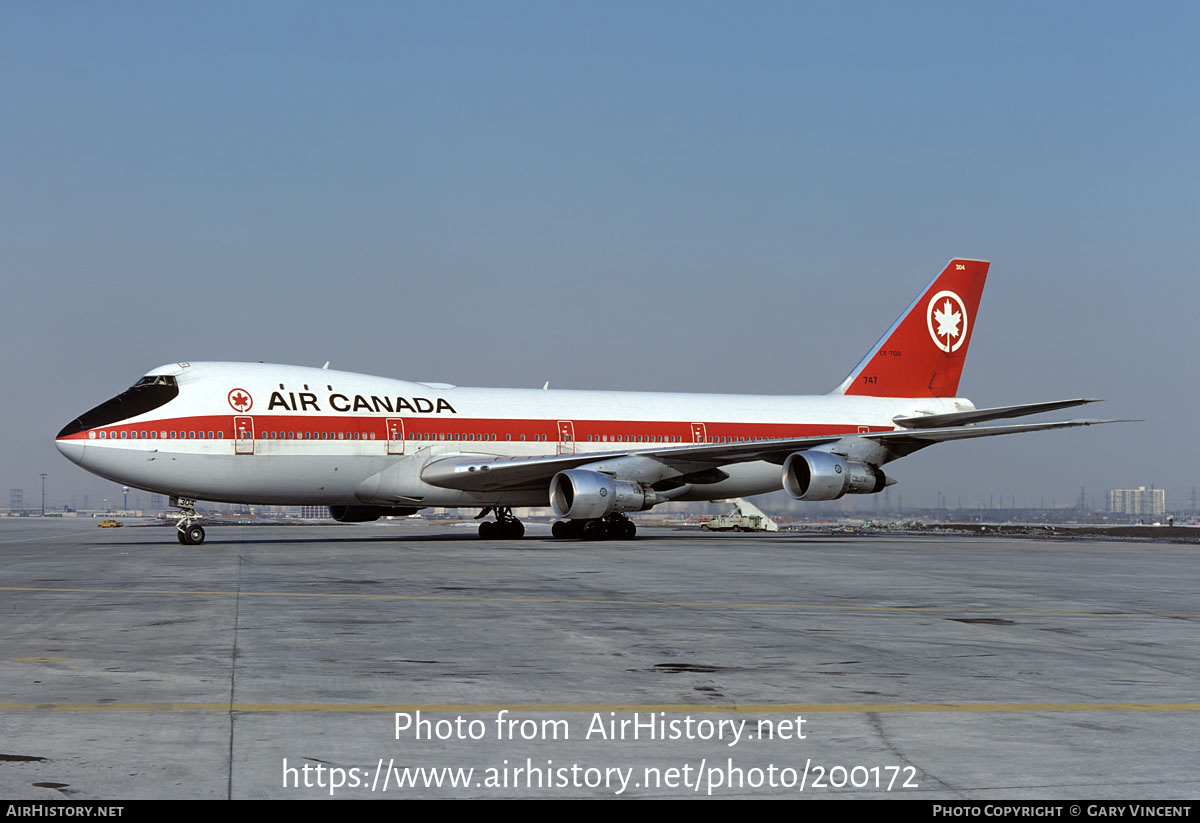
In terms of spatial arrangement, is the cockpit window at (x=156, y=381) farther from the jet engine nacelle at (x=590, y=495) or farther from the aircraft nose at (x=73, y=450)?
the jet engine nacelle at (x=590, y=495)

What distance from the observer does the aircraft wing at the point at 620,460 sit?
99.8 ft

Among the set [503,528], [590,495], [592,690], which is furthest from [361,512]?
[592,690]

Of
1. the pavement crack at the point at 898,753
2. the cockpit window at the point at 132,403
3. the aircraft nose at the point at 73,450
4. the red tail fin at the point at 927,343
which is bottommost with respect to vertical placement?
the pavement crack at the point at 898,753

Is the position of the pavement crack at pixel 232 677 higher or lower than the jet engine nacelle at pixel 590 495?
lower

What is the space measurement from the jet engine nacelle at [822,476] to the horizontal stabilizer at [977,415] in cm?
420

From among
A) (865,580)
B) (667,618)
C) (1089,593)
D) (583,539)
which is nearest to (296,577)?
(667,618)

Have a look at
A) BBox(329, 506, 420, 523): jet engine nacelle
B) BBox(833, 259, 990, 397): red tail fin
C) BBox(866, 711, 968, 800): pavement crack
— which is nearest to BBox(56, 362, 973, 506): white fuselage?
BBox(329, 506, 420, 523): jet engine nacelle

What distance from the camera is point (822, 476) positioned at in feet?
104

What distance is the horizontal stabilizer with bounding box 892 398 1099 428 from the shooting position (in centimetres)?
3195

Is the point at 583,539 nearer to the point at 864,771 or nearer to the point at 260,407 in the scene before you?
the point at 260,407

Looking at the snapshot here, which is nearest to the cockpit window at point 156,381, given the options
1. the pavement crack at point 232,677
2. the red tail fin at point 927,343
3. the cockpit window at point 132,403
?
the cockpit window at point 132,403

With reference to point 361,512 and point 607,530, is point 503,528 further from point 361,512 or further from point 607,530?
point 361,512

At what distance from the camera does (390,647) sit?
1022cm
